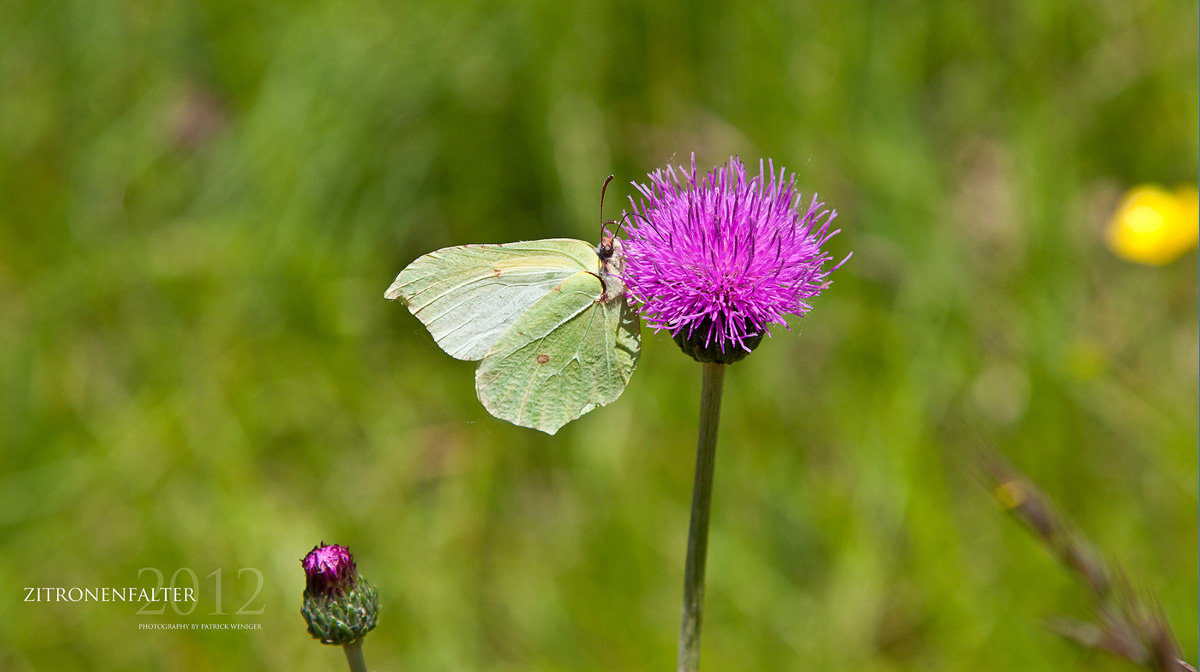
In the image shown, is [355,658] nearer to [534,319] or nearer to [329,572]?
[329,572]

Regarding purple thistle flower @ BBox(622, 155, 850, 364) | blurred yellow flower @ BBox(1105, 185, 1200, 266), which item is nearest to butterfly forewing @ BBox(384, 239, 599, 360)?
purple thistle flower @ BBox(622, 155, 850, 364)

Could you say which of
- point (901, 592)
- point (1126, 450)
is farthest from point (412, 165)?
point (1126, 450)

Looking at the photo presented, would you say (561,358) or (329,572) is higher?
(561,358)

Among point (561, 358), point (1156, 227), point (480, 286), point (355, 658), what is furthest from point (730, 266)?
point (1156, 227)

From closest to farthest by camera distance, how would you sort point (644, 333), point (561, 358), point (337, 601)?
point (337, 601) → point (561, 358) → point (644, 333)

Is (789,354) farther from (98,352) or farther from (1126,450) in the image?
(98,352)

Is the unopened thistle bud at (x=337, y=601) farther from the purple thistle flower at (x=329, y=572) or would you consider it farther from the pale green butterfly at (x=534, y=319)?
the pale green butterfly at (x=534, y=319)
